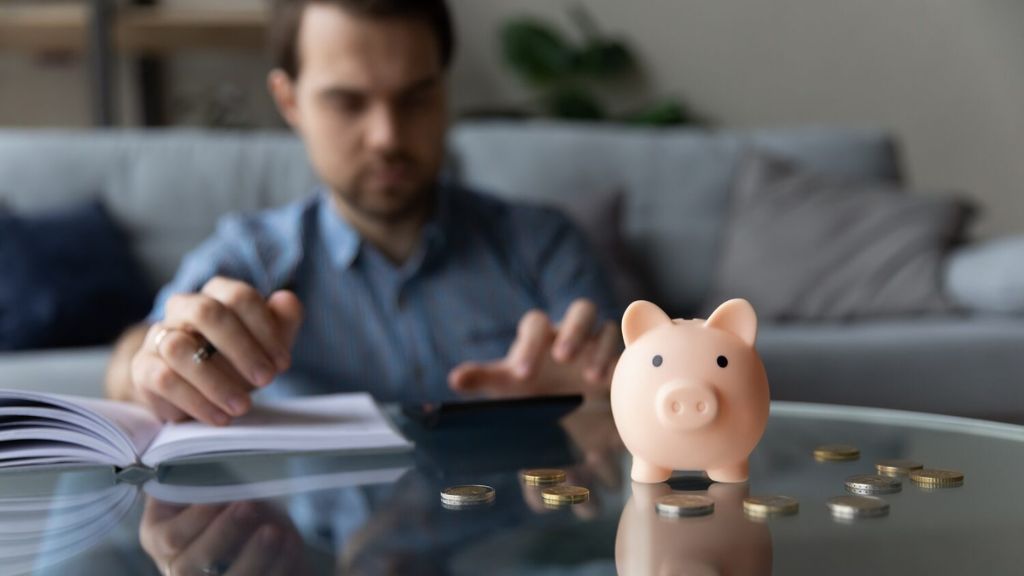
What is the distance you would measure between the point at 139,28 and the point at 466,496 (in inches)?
128

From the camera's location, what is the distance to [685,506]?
60cm

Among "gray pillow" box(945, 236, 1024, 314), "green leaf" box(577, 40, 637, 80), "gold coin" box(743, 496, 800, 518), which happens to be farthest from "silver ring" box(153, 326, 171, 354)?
"green leaf" box(577, 40, 637, 80)

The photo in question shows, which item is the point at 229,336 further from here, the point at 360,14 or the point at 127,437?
the point at 360,14

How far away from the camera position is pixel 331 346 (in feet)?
4.87

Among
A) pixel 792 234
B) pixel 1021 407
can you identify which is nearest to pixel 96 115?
pixel 792 234

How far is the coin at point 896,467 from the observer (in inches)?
28.1

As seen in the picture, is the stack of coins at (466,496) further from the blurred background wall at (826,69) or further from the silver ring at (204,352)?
the blurred background wall at (826,69)

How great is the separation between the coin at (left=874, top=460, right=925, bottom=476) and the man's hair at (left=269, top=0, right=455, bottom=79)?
3.27 feet

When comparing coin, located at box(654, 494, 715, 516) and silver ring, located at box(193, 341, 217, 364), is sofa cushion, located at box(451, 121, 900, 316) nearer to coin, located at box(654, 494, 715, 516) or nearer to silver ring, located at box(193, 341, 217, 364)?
silver ring, located at box(193, 341, 217, 364)

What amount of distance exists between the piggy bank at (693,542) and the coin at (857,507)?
0.05 metres

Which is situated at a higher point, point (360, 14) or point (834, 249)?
point (360, 14)

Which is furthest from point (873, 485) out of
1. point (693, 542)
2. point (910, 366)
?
point (910, 366)

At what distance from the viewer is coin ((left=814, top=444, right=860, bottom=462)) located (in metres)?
0.78

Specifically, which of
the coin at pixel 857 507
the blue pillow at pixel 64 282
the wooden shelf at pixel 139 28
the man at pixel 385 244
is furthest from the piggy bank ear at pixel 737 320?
the wooden shelf at pixel 139 28
